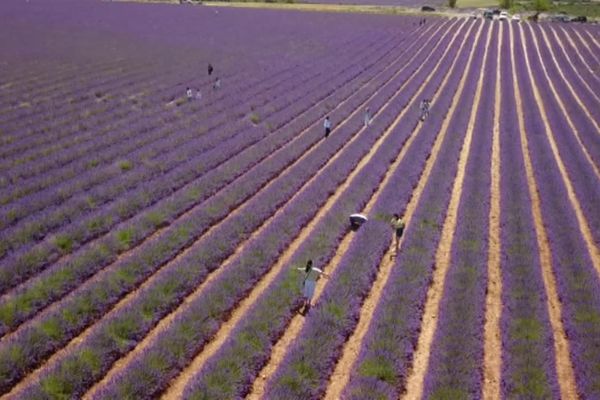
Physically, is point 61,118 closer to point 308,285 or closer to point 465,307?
point 308,285

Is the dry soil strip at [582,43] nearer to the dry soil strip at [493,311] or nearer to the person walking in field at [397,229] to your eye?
the dry soil strip at [493,311]

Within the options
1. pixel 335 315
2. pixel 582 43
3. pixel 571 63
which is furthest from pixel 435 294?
pixel 582 43

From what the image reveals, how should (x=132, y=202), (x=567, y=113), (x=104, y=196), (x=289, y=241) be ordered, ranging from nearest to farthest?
1. (x=289, y=241)
2. (x=132, y=202)
3. (x=104, y=196)
4. (x=567, y=113)

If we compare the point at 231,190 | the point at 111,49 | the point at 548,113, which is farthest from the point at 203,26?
the point at 231,190

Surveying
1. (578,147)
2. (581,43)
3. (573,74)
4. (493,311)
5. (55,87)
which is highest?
(581,43)

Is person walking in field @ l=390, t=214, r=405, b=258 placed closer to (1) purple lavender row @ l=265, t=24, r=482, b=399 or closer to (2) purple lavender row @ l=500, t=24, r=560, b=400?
(1) purple lavender row @ l=265, t=24, r=482, b=399

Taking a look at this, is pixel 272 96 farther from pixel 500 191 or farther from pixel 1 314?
pixel 1 314

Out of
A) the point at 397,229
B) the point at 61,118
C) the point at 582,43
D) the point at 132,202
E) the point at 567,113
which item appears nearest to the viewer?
the point at 397,229

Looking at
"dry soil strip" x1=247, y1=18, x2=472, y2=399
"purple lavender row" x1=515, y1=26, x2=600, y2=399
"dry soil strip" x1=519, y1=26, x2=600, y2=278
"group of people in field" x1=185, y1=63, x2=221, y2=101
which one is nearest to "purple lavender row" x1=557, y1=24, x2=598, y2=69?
"dry soil strip" x1=519, y1=26, x2=600, y2=278
